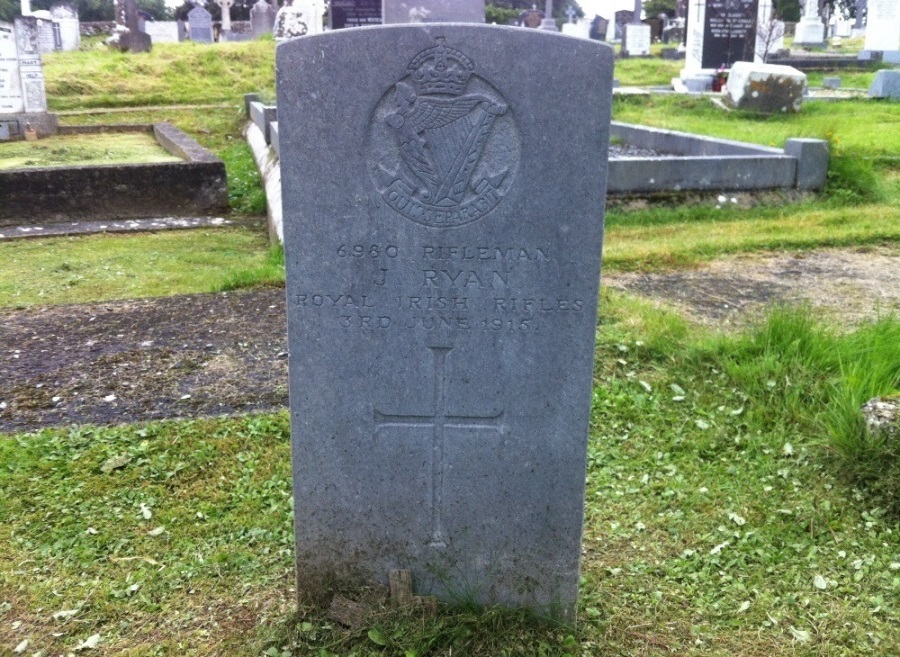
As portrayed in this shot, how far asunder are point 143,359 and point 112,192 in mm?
5741

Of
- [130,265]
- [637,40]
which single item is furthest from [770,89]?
[637,40]

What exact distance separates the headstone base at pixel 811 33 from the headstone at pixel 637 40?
609cm

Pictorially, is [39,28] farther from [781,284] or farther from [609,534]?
[609,534]

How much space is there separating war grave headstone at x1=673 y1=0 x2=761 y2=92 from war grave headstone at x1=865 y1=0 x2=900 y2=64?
7.49 metres

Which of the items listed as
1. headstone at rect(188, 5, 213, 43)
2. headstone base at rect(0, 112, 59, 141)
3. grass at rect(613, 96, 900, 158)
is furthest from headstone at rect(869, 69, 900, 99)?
headstone at rect(188, 5, 213, 43)

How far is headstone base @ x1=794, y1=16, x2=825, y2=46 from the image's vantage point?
32531mm

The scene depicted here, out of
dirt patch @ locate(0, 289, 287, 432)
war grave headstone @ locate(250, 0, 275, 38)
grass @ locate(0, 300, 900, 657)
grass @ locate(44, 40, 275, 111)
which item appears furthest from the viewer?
war grave headstone @ locate(250, 0, 275, 38)

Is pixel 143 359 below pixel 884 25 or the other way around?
below

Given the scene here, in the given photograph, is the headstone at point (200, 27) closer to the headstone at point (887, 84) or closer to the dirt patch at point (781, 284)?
the headstone at point (887, 84)

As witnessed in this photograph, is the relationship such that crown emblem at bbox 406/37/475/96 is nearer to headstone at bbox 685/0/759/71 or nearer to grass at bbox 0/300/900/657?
grass at bbox 0/300/900/657

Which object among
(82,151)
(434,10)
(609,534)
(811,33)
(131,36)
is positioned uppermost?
(811,33)

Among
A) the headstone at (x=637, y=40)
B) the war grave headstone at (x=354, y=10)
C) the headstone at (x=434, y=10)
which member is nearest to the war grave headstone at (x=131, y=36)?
the war grave headstone at (x=354, y=10)

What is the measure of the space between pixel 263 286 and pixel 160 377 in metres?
1.77

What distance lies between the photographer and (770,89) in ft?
49.4
